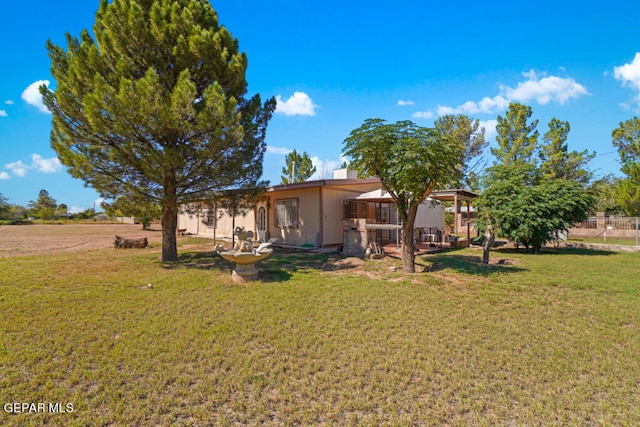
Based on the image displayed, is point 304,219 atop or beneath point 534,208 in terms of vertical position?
beneath

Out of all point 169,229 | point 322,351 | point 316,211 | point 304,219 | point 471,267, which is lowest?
point 322,351

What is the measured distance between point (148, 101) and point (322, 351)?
6261 millimetres

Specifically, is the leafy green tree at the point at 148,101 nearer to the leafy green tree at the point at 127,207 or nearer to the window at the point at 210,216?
the leafy green tree at the point at 127,207

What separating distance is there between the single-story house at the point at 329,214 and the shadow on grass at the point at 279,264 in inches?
50.5

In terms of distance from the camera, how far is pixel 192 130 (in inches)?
292

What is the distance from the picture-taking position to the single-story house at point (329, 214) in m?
10.9

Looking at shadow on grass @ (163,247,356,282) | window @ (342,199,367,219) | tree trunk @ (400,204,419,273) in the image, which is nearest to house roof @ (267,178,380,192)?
window @ (342,199,367,219)

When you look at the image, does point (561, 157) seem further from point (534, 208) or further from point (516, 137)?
point (534, 208)

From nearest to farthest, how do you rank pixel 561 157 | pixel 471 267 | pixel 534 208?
pixel 471 267 → pixel 534 208 → pixel 561 157

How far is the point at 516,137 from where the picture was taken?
23.9 metres

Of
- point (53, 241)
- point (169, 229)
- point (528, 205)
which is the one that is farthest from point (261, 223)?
point (528, 205)

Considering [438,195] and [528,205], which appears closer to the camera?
[528,205]

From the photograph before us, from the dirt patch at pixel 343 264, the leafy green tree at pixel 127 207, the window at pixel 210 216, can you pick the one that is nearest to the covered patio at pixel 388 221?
the dirt patch at pixel 343 264

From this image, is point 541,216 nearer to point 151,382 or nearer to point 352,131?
A: point 352,131
